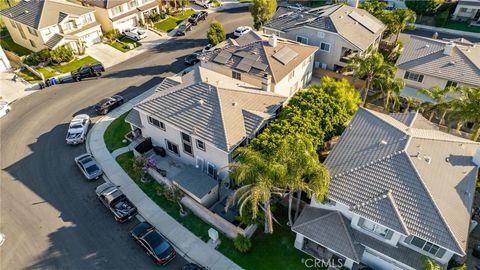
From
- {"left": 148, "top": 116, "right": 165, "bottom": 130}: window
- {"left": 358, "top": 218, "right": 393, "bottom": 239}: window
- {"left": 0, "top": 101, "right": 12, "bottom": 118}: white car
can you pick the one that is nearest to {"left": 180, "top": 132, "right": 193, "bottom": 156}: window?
{"left": 148, "top": 116, "right": 165, "bottom": 130}: window

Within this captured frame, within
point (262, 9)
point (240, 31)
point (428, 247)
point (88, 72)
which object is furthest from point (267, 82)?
point (88, 72)

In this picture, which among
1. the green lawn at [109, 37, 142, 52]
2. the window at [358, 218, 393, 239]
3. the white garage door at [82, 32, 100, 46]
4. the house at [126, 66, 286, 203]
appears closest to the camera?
the window at [358, 218, 393, 239]

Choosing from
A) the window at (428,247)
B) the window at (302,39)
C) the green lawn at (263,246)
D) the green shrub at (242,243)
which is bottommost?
the green lawn at (263,246)

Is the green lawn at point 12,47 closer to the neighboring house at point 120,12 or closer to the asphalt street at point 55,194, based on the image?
the neighboring house at point 120,12

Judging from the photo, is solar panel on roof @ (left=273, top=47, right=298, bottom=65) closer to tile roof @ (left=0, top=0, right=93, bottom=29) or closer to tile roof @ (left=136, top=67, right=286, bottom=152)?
tile roof @ (left=136, top=67, right=286, bottom=152)

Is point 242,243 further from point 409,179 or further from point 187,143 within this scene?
point 409,179

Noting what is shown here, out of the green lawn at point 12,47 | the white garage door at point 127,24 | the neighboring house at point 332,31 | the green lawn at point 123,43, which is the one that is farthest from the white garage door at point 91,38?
the neighboring house at point 332,31

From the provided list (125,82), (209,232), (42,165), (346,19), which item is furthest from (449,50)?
(42,165)
